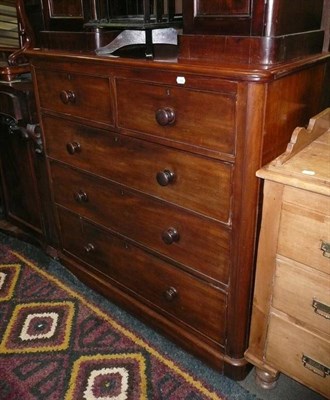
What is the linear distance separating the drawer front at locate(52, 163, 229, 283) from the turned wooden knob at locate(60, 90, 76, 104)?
1.01 feet

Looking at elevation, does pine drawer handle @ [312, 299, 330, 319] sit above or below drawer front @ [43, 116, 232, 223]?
below

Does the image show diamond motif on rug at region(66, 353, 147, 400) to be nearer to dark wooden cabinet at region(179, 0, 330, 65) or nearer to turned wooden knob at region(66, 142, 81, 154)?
turned wooden knob at region(66, 142, 81, 154)

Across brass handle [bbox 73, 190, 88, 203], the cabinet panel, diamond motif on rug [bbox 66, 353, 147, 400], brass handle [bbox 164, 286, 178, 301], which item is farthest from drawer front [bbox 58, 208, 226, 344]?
the cabinet panel

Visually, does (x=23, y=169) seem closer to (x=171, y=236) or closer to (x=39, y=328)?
→ (x=39, y=328)

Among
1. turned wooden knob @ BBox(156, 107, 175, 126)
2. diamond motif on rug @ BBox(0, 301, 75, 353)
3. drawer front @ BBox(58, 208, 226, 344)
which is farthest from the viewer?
diamond motif on rug @ BBox(0, 301, 75, 353)

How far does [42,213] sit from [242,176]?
1.28 m

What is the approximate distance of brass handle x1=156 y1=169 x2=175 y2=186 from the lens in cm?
124

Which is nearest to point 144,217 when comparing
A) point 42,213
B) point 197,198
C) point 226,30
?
point 197,198

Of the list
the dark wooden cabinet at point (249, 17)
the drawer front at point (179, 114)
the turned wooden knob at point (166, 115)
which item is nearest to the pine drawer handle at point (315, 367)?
the drawer front at point (179, 114)

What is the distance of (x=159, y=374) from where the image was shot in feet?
4.75

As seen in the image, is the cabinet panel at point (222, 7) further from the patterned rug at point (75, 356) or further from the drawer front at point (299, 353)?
the patterned rug at point (75, 356)

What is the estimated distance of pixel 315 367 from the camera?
3.91 feet

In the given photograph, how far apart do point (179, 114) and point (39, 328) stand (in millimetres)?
1122

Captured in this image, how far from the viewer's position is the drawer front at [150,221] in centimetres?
125
